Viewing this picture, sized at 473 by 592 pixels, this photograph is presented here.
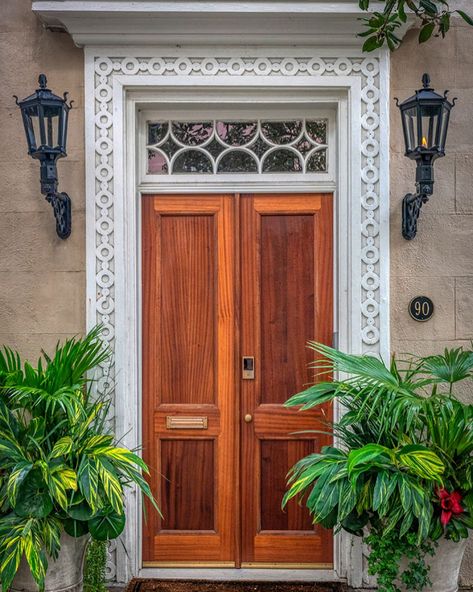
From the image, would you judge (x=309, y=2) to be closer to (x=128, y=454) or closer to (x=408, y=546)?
(x=128, y=454)

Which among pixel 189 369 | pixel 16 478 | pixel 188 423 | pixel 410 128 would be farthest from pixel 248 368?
pixel 410 128

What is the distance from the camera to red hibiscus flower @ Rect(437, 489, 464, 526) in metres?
2.85

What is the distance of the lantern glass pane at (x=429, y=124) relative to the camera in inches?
130

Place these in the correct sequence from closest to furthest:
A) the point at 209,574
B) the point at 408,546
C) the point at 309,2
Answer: the point at 408,546 < the point at 309,2 < the point at 209,574

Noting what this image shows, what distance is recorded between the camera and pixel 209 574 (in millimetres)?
3785

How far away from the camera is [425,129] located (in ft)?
11.2

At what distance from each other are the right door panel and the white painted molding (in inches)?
36.1

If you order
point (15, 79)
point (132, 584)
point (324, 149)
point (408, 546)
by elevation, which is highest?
point (15, 79)

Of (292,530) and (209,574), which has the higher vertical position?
(292,530)

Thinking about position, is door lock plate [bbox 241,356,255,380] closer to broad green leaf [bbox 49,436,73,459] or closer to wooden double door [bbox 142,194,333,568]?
wooden double door [bbox 142,194,333,568]

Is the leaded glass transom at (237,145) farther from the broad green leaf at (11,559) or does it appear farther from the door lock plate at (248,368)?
the broad green leaf at (11,559)

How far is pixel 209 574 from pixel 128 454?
1226 mm

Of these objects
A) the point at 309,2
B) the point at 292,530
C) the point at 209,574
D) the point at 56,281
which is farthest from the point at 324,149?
the point at 209,574

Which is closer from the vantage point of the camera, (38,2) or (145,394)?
(38,2)
